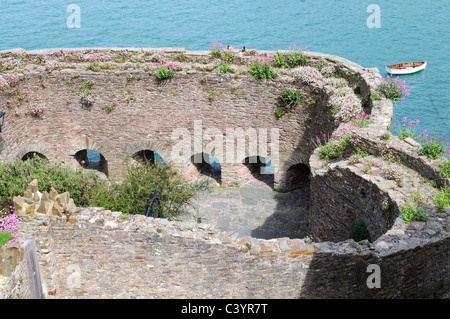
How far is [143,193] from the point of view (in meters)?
14.8

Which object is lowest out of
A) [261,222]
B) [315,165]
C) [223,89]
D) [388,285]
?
[261,222]

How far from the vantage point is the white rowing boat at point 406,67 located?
130ft

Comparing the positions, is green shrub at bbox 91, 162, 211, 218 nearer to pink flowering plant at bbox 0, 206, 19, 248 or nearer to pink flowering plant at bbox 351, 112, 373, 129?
pink flowering plant at bbox 0, 206, 19, 248

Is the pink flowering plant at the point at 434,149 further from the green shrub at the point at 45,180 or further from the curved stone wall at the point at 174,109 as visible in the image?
the green shrub at the point at 45,180

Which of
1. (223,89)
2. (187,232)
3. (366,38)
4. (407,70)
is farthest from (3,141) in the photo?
(366,38)

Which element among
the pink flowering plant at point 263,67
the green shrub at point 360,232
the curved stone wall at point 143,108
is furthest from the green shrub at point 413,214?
the pink flowering plant at point 263,67

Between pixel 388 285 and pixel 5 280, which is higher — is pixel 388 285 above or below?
below

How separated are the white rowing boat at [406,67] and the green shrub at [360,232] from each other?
98.8 ft

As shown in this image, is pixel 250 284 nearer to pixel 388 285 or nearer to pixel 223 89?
pixel 388 285

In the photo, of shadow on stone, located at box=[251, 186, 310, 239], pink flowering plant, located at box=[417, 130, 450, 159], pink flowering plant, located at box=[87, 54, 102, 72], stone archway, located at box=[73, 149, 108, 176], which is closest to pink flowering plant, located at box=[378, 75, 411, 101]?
pink flowering plant, located at box=[417, 130, 450, 159]

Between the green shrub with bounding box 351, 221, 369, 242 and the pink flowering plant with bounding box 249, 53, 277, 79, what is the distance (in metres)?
7.51

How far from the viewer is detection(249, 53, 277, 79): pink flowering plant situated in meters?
18.4

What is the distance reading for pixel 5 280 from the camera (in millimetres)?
8297

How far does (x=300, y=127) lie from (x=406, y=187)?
7139 mm
